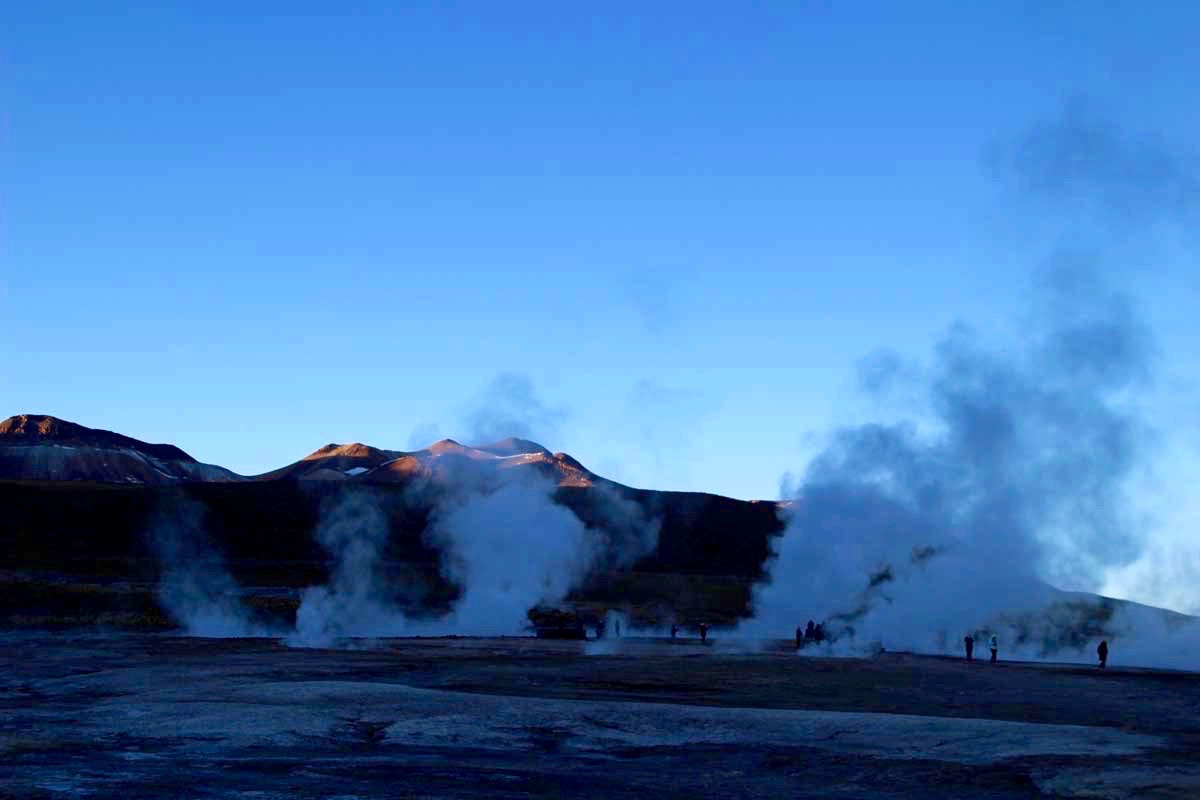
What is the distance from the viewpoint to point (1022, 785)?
2323cm

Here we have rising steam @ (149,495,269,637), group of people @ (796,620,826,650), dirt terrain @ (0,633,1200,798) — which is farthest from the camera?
rising steam @ (149,495,269,637)

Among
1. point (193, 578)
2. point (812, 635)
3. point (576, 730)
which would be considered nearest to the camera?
point (576, 730)

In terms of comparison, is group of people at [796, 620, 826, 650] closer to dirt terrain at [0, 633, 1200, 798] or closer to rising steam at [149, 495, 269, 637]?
dirt terrain at [0, 633, 1200, 798]

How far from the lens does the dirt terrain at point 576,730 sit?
904 inches

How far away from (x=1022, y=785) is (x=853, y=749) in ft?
15.9

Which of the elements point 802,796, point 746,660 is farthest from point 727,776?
point 746,660

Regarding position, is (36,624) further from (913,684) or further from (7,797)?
(7,797)

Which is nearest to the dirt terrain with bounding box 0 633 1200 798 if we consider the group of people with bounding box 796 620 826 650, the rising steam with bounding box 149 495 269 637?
the group of people with bounding box 796 620 826 650

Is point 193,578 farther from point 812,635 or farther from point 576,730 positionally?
point 576,730

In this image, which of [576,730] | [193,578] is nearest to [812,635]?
[576,730]

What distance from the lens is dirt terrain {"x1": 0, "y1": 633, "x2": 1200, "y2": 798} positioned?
2297cm

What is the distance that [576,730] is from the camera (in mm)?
30109

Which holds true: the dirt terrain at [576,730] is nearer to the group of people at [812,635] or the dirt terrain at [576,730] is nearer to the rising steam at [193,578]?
the group of people at [812,635]

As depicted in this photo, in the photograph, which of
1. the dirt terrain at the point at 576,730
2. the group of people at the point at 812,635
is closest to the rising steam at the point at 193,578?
the dirt terrain at the point at 576,730
